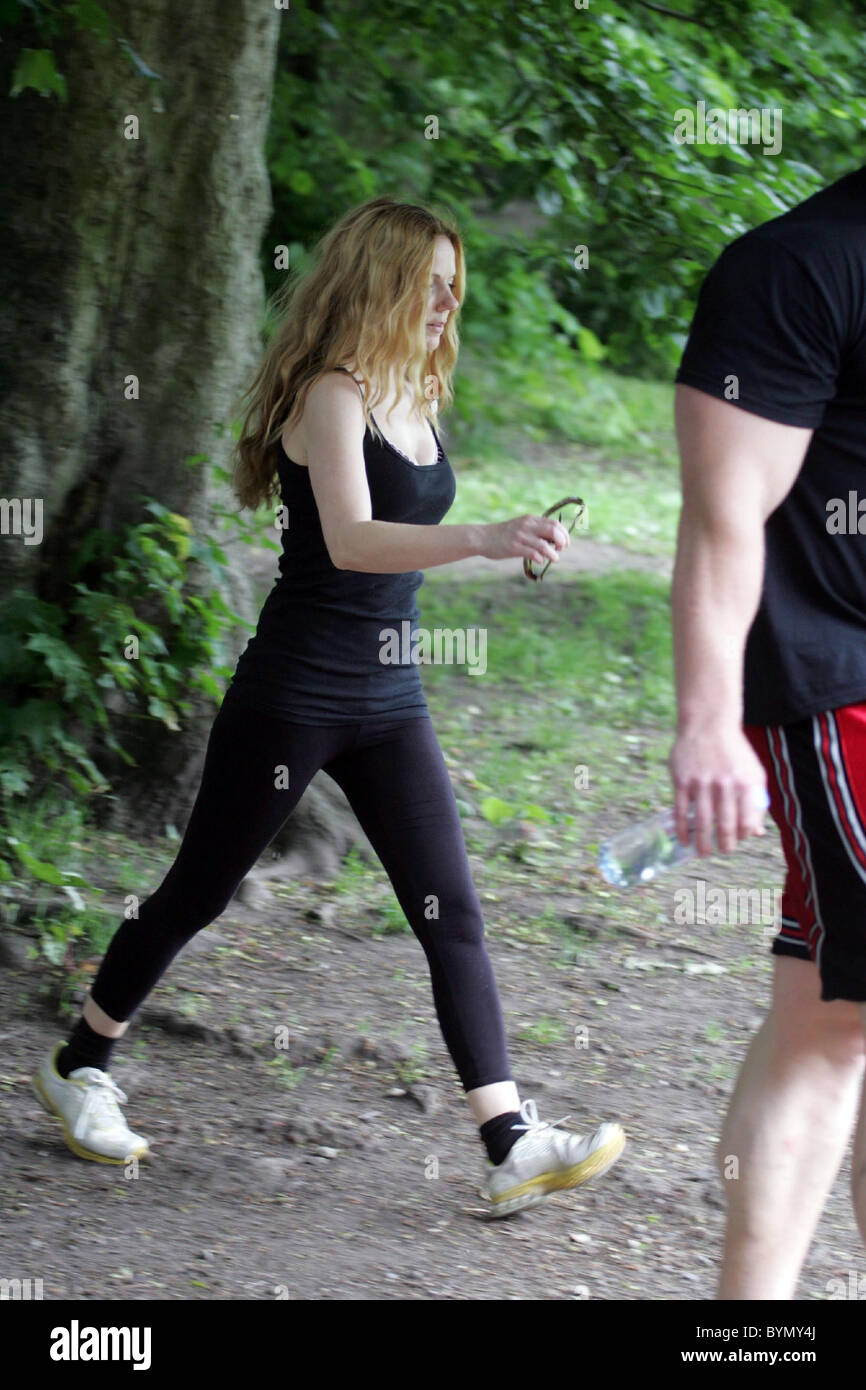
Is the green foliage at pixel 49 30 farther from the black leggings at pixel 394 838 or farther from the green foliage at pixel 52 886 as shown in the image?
the green foliage at pixel 52 886

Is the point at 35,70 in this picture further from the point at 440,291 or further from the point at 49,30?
the point at 440,291

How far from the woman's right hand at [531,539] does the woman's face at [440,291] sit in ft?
2.51

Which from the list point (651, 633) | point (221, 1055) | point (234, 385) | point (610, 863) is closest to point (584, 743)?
point (651, 633)

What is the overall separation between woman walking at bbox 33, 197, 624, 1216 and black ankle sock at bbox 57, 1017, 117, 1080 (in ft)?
0.77

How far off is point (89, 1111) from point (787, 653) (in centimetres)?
200

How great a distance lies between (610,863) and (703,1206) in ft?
3.98

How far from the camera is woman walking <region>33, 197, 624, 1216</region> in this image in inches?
125

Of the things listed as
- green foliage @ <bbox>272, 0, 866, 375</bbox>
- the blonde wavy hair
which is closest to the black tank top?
the blonde wavy hair

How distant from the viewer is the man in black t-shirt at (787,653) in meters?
2.12

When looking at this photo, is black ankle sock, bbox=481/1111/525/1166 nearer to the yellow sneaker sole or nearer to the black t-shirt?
the yellow sneaker sole

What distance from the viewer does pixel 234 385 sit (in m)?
4.95

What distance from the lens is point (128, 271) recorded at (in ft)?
15.8

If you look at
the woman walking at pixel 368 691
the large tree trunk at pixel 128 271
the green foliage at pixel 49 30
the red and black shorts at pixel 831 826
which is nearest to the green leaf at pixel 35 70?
the green foliage at pixel 49 30

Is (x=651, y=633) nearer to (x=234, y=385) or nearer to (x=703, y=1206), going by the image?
(x=234, y=385)
